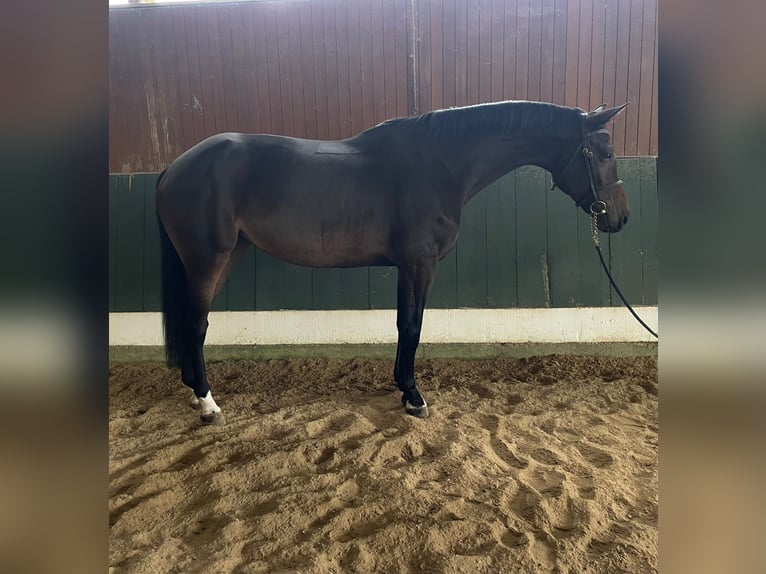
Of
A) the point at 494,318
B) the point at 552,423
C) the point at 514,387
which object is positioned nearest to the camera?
the point at 552,423

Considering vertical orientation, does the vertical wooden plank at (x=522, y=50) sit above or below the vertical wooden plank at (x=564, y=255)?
above

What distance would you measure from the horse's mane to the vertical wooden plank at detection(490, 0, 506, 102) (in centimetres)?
96

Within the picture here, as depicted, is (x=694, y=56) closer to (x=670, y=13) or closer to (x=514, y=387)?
(x=670, y=13)

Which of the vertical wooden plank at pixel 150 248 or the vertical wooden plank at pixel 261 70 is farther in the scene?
the vertical wooden plank at pixel 150 248

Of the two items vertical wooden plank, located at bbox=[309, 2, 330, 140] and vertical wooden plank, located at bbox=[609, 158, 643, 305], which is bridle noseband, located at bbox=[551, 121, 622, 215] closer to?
vertical wooden plank, located at bbox=[609, 158, 643, 305]

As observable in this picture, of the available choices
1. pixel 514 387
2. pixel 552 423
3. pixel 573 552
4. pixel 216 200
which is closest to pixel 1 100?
pixel 573 552

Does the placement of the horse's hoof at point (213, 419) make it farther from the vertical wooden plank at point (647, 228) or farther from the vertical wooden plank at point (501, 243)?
the vertical wooden plank at point (647, 228)

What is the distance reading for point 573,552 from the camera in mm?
1092

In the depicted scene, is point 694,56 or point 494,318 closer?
point 694,56

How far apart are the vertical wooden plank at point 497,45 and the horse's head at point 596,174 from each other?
1042 mm

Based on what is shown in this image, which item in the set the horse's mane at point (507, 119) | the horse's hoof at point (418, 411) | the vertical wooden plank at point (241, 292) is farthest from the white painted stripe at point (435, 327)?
the horse's mane at point (507, 119)

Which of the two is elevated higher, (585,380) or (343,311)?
(343,311)

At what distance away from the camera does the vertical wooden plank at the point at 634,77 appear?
2.93 meters

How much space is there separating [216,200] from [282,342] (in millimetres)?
1317
